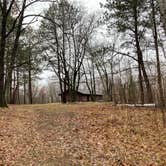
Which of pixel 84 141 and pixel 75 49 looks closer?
pixel 84 141

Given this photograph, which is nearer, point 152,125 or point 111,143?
point 111,143

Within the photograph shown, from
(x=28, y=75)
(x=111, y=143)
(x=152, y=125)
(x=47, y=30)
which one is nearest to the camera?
(x=111, y=143)

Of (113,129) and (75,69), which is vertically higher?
(75,69)

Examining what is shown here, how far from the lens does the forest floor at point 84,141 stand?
8.82 metres

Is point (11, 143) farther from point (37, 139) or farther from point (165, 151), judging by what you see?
point (165, 151)

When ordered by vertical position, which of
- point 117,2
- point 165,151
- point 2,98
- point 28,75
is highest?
point 117,2

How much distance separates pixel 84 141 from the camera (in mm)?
11070

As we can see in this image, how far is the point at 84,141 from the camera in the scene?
1107 centimetres

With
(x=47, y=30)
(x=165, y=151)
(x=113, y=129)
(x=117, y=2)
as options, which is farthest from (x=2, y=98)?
(x=47, y=30)

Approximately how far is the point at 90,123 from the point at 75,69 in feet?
77.6

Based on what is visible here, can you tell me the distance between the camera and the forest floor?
347 inches

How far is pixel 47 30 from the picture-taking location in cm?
3497

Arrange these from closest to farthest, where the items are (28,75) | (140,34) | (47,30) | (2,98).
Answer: (2,98) → (140,34) → (47,30) → (28,75)

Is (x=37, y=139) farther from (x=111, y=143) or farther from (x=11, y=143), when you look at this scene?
(x=111, y=143)
